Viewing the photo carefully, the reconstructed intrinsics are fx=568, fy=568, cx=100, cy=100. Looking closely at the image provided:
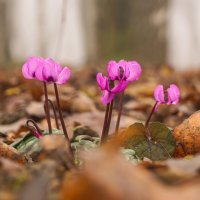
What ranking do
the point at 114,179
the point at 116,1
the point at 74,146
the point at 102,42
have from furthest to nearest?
1. the point at 102,42
2. the point at 116,1
3. the point at 74,146
4. the point at 114,179

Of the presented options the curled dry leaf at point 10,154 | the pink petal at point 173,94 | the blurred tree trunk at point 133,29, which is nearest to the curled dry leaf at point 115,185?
the curled dry leaf at point 10,154

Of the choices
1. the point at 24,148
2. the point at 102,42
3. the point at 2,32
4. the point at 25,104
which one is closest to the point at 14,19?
the point at 2,32

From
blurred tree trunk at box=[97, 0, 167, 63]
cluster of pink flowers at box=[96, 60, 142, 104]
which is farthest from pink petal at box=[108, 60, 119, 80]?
blurred tree trunk at box=[97, 0, 167, 63]

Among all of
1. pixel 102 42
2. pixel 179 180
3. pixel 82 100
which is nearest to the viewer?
pixel 179 180

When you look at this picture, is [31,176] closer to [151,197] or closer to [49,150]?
[49,150]

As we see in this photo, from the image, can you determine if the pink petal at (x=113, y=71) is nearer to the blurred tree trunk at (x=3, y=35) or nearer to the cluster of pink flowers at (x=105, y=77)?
the cluster of pink flowers at (x=105, y=77)

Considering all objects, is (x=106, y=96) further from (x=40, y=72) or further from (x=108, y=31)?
(x=108, y=31)

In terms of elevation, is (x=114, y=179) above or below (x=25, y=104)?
above
